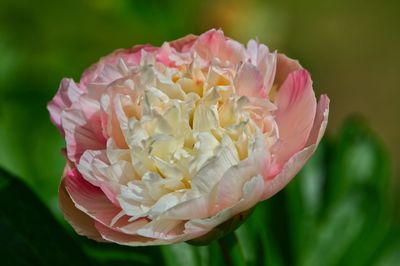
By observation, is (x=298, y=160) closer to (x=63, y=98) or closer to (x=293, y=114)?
(x=293, y=114)

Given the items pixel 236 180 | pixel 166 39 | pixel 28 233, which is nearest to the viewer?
pixel 236 180

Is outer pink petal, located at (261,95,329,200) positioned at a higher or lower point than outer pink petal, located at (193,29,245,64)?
lower

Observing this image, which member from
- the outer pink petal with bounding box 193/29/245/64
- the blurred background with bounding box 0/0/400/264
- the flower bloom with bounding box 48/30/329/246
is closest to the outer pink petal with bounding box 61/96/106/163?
the flower bloom with bounding box 48/30/329/246

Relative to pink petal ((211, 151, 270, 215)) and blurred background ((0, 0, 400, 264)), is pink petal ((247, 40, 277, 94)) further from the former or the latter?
blurred background ((0, 0, 400, 264))

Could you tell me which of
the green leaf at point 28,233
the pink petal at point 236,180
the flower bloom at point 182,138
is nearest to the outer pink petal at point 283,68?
the flower bloom at point 182,138

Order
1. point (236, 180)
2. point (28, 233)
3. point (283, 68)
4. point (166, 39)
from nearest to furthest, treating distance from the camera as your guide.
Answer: point (236, 180)
point (283, 68)
point (28, 233)
point (166, 39)

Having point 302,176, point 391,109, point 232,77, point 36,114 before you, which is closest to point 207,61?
point 232,77

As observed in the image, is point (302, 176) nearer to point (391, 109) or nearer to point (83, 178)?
point (83, 178)

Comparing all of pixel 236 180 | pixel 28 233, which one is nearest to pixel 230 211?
pixel 236 180

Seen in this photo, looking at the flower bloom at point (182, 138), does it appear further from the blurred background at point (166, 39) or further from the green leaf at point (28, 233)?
the blurred background at point (166, 39)
